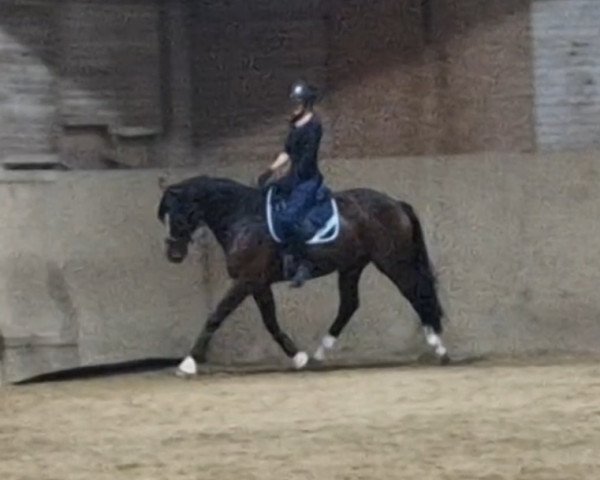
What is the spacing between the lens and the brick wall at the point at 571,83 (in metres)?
13.2

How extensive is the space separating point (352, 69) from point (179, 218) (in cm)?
358

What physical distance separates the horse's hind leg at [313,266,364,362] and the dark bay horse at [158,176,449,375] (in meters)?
0.01

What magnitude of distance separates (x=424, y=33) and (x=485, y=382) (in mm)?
4876

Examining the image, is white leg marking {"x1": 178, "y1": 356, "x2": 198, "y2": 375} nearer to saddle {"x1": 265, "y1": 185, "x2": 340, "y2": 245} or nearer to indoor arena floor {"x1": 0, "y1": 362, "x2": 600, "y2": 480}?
indoor arena floor {"x1": 0, "y1": 362, "x2": 600, "y2": 480}

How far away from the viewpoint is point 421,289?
11.2 metres

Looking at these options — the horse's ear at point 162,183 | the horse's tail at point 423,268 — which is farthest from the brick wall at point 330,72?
the horse's tail at point 423,268

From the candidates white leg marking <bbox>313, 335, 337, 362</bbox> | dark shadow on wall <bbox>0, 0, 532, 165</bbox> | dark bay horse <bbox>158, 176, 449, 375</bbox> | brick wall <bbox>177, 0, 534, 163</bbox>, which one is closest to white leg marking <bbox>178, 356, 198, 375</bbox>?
dark bay horse <bbox>158, 176, 449, 375</bbox>

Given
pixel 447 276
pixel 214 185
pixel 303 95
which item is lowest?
pixel 447 276

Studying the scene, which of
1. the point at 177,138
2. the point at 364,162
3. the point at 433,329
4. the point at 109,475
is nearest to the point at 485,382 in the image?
the point at 433,329

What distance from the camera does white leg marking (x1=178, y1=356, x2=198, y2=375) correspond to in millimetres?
11070

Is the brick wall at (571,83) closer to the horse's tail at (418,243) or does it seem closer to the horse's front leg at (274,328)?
the horse's tail at (418,243)

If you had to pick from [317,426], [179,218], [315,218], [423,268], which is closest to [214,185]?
[179,218]

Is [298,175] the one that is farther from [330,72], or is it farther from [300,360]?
[330,72]

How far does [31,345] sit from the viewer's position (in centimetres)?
1113
